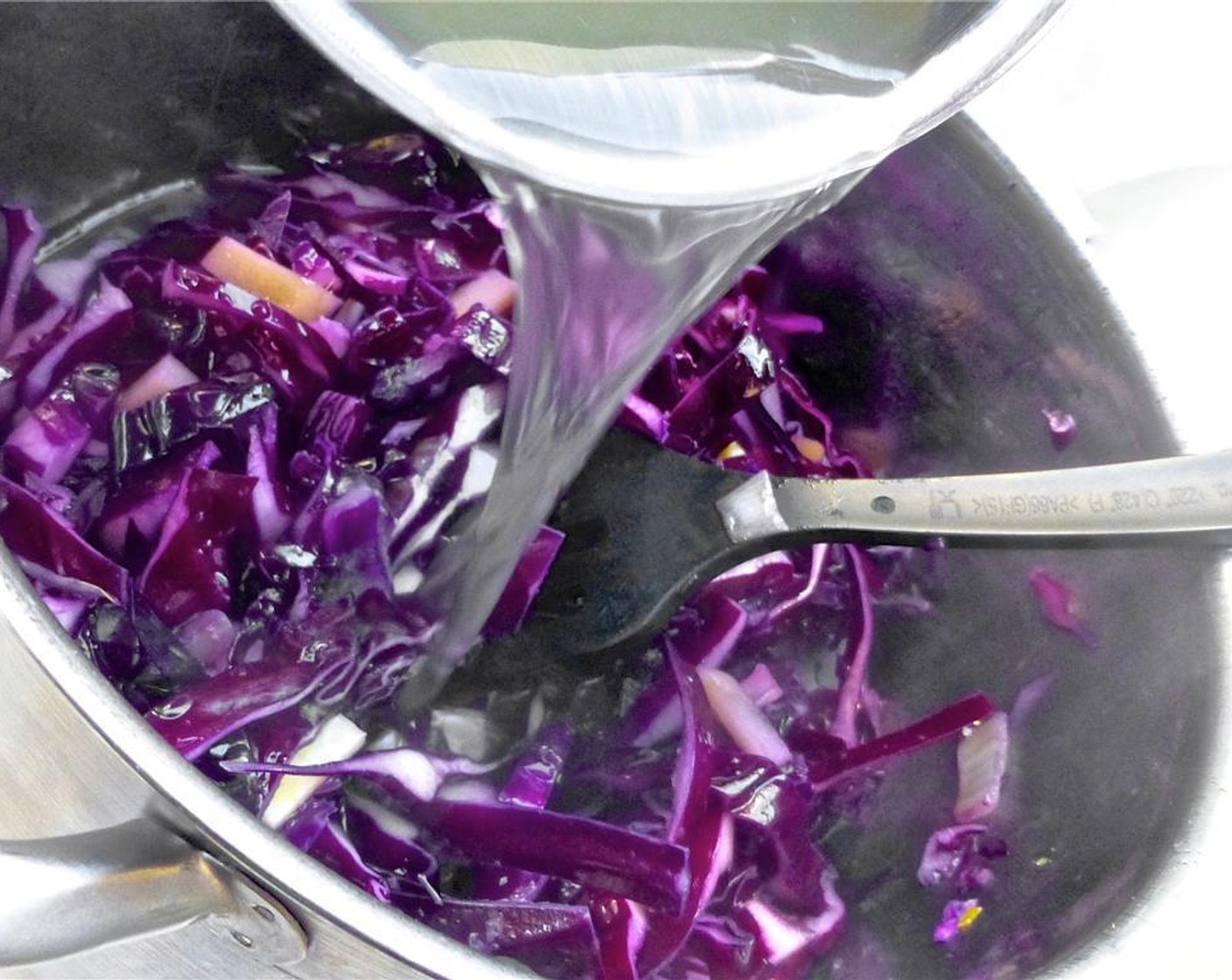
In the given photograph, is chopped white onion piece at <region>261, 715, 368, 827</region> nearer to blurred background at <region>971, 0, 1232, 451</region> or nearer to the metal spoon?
the metal spoon

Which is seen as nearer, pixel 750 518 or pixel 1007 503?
pixel 1007 503

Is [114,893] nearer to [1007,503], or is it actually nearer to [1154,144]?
[1007,503]

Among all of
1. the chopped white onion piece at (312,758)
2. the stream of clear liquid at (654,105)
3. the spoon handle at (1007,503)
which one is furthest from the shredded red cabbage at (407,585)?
the stream of clear liquid at (654,105)

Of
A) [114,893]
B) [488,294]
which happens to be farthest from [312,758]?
[488,294]

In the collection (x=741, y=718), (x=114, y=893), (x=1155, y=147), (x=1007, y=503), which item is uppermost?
(x=1155, y=147)

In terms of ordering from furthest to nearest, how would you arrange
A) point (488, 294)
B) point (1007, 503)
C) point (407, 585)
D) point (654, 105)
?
point (488, 294) < point (407, 585) < point (1007, 503) < point (654, 105)

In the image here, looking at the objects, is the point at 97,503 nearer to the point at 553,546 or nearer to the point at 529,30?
the point at 553,546

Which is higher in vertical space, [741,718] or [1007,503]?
[1007,503]

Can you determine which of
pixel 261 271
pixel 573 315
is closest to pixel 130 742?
pixel 573 315
